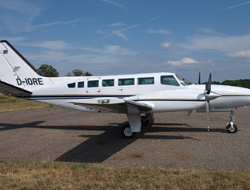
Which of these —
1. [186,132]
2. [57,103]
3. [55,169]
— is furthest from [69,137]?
[186,132]

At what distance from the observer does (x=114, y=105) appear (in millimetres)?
7793

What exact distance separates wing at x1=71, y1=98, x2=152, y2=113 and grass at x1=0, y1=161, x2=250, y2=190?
2.16m

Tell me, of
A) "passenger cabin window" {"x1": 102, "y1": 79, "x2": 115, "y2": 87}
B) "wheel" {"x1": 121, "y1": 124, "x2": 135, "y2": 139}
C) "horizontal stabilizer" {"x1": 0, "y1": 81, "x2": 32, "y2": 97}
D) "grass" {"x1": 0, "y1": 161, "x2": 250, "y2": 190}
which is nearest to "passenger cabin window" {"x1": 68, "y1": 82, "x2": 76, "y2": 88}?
"passenger cabin window" {"x1": 102, "y1": 79, "x2": 115, "y2": 87}

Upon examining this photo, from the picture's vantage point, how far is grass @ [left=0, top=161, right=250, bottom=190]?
460 cm

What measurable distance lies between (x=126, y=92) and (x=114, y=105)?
2148mm

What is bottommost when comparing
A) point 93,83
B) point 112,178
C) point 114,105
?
point 112,178

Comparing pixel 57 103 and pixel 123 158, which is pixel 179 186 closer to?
pixel 123 158

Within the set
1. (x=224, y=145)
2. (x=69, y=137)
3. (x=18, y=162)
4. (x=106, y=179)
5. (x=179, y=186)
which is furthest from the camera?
(x=69, y=137)

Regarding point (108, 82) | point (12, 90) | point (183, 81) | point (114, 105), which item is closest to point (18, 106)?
point (12, 90)

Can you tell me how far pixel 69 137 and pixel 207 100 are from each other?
6.46 m

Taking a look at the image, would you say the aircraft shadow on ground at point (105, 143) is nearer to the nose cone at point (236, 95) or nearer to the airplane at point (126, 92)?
the airplane at point (126, 92)

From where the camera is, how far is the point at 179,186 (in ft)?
15.0

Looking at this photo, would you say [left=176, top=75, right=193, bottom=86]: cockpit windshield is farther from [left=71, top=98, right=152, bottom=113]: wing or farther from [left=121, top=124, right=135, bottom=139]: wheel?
[left=121, top=124, right=135, bottom=139]: wheel

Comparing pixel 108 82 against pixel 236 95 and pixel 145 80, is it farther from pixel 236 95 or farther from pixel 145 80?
pixel 236 95
